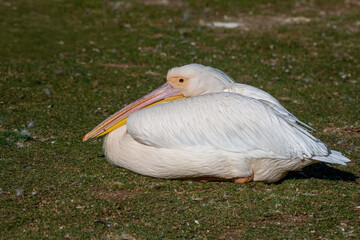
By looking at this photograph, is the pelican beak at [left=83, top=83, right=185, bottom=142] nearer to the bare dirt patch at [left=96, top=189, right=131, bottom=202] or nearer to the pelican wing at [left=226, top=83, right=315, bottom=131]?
the pelican wing at [left=226, top=83, right=315, bottom=131]

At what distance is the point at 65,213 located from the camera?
4.29 m

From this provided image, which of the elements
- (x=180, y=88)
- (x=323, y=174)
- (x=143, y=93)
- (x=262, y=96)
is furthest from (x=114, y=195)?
(x=143, y=93)

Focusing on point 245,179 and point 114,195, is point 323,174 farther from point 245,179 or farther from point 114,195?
point 114,195

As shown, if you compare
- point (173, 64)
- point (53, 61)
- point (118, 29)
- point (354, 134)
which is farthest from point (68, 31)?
point (354, 134)

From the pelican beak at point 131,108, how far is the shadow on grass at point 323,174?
1434mm

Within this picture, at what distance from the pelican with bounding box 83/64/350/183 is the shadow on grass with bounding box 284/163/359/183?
0.48m

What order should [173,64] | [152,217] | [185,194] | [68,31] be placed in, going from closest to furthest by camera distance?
[152,217], [185,194], [173,64], [68,31]

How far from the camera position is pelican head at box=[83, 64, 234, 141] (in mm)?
5453

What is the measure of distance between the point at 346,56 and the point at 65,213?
699cm

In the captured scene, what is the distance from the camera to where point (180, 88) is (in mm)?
5672

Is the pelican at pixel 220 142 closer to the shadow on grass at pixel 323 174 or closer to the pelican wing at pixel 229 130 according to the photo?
the pelican wing at pixel 229 130

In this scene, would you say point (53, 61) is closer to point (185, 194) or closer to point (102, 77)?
point (102, 77)

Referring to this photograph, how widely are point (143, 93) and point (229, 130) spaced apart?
3.36m

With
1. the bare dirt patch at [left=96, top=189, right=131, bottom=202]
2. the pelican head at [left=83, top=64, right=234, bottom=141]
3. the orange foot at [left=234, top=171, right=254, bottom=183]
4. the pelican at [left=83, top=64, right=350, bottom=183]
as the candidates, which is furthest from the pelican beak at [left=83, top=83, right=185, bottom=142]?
the orange foot at [left=234, top=171, right=254, bottom=183]
